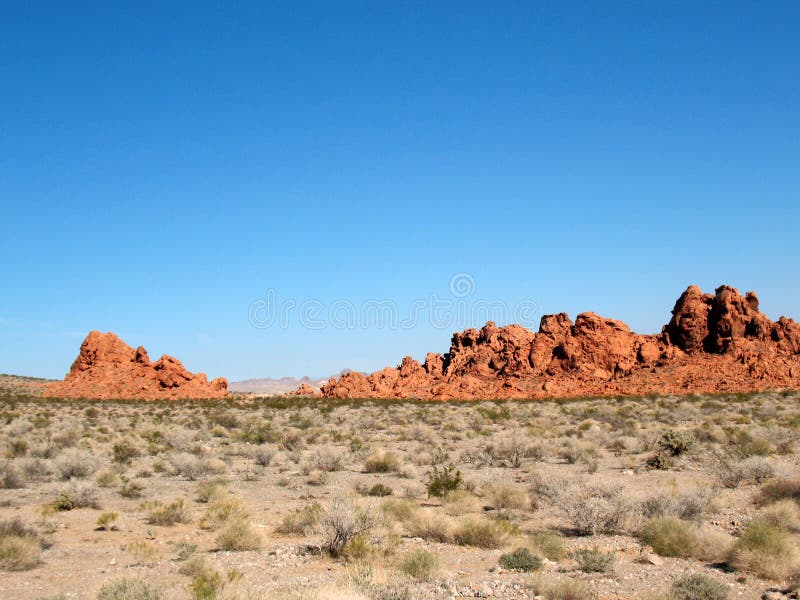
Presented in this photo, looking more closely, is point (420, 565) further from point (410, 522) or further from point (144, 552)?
point (144, 552)

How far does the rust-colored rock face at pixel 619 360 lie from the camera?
53688 mm

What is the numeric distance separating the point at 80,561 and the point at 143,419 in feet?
90.0

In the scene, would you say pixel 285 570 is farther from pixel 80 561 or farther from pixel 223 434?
pixel 223 434

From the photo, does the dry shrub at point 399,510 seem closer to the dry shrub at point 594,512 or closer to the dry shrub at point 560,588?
the dry shrub at point 594,512

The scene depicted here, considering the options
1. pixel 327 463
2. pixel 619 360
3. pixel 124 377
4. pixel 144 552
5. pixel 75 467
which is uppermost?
A: pixel 619 360

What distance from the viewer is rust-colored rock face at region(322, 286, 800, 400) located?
176 feet

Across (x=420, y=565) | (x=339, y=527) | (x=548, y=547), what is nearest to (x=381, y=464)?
(x=339, y=527)

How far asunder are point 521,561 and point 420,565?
4.13 ft

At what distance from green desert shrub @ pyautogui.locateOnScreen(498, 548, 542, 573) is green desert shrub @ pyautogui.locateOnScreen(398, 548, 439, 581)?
0.86m

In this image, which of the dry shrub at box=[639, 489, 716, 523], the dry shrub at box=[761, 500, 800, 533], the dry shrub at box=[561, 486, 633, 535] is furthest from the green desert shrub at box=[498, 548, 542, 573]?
the dry shrub at box=[761, 500, 800, 533]

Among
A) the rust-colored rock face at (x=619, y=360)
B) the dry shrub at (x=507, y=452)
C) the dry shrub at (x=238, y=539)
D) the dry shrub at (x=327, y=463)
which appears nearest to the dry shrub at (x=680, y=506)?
the dry shrub at (x=238, y=539)

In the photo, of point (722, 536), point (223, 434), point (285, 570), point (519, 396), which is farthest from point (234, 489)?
point (519, 396)

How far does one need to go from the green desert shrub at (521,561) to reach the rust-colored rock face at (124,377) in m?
56.5

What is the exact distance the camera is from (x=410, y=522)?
963 cm
